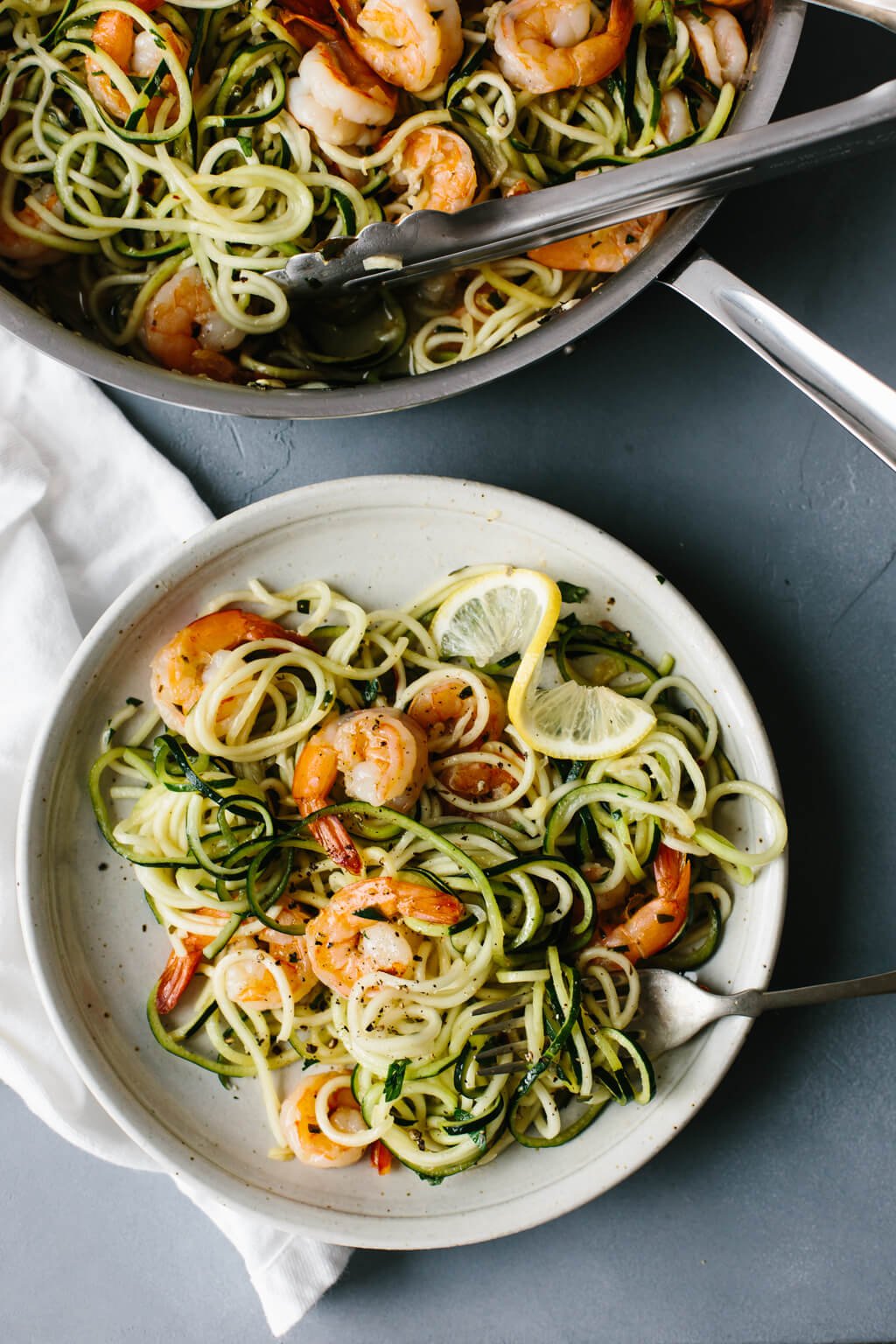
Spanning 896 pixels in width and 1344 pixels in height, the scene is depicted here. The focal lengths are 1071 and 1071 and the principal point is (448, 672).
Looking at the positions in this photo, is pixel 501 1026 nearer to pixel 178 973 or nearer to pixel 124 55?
pixel 178 973

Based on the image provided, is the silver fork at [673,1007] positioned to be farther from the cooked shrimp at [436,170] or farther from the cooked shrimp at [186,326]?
the cooked shrimp at [436,170]

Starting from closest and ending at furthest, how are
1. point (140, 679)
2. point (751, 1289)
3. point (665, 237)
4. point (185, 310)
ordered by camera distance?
1. point (665, 237)
2. point (185, 310)
3. point (140, 679)
4. point (751, 1289)

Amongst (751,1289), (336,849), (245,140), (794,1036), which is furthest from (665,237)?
(751,1289)

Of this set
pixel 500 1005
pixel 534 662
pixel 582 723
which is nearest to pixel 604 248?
pixel 534 662

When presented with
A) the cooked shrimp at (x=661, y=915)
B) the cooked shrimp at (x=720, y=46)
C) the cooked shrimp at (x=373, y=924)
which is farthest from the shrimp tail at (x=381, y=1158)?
the cooked shrimp at (x=720, y=46)

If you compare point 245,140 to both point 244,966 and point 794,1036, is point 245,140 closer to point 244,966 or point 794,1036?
point 244,966
